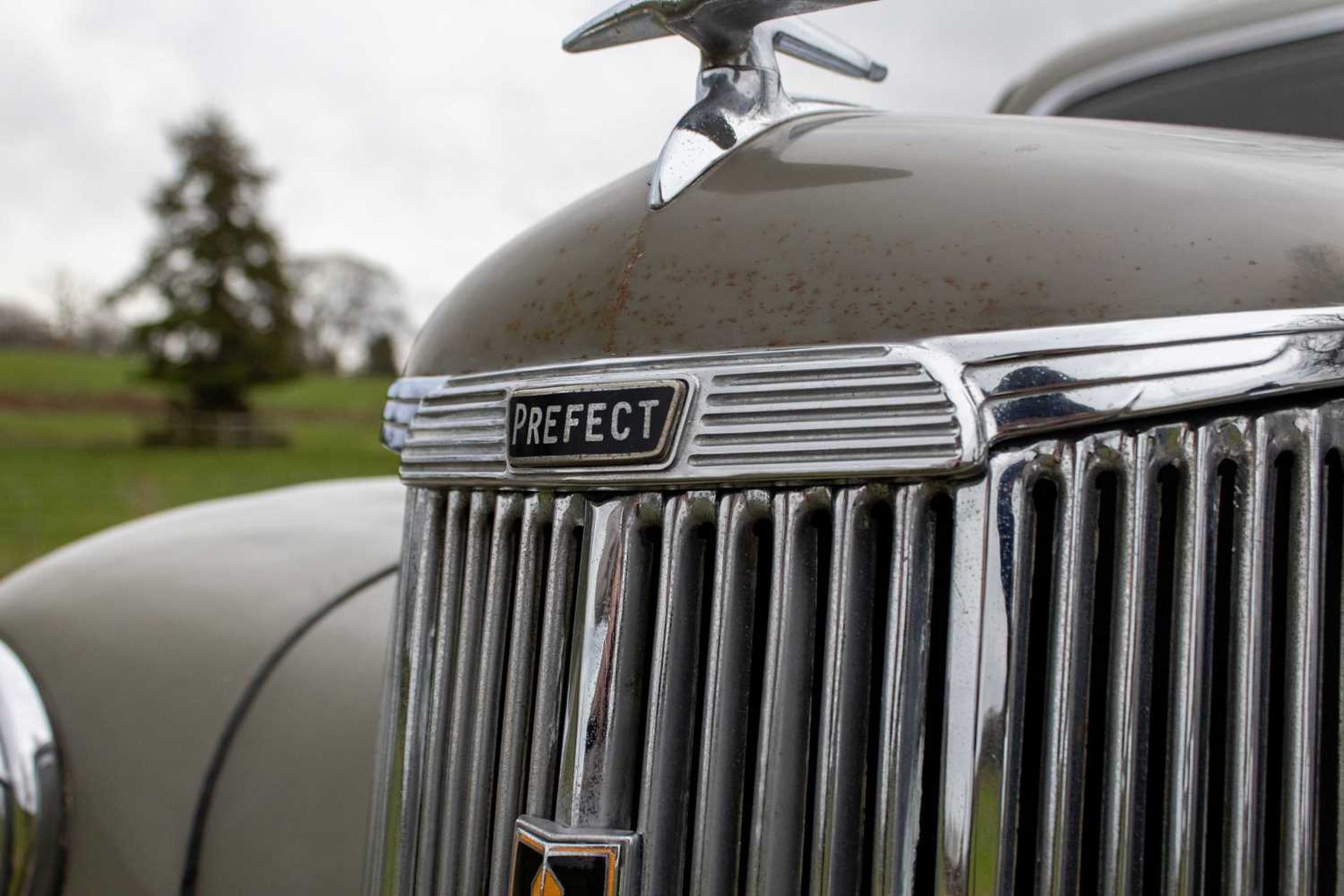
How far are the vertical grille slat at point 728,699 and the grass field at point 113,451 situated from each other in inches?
311

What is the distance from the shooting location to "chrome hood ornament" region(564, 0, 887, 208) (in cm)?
131

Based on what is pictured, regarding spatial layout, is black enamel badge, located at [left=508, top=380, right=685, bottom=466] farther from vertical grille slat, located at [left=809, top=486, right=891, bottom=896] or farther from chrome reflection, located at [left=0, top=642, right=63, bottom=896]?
chrome reflection, located at [left=0, top=642, right=63, bottom=896]

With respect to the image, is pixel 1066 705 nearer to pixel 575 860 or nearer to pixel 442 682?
pixel 575 860

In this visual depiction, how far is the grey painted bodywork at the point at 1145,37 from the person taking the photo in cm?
222

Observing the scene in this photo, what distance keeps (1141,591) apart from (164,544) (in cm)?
166

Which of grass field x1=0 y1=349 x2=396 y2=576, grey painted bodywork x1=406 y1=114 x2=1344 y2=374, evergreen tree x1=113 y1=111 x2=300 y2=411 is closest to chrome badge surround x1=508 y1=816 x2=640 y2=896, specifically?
grey painted bodywork x1=406 y1=114 x2=1344 y2=374

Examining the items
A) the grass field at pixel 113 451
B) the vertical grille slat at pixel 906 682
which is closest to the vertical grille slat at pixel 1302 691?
the vertical grille slat at pixel 906 682

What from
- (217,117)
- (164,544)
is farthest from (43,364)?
(164,544)

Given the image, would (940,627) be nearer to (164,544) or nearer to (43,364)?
(164,544)

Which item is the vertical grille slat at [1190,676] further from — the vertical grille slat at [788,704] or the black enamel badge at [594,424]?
the black enamel badge at [594,424]

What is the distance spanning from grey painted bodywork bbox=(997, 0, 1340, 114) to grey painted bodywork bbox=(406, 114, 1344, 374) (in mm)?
1005

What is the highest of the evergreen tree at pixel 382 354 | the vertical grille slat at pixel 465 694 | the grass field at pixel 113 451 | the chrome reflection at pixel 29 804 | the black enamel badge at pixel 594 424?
the evergreen tree at pixel 382 354

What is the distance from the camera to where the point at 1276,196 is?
111 cm

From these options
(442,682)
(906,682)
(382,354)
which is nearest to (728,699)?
(906,682)
